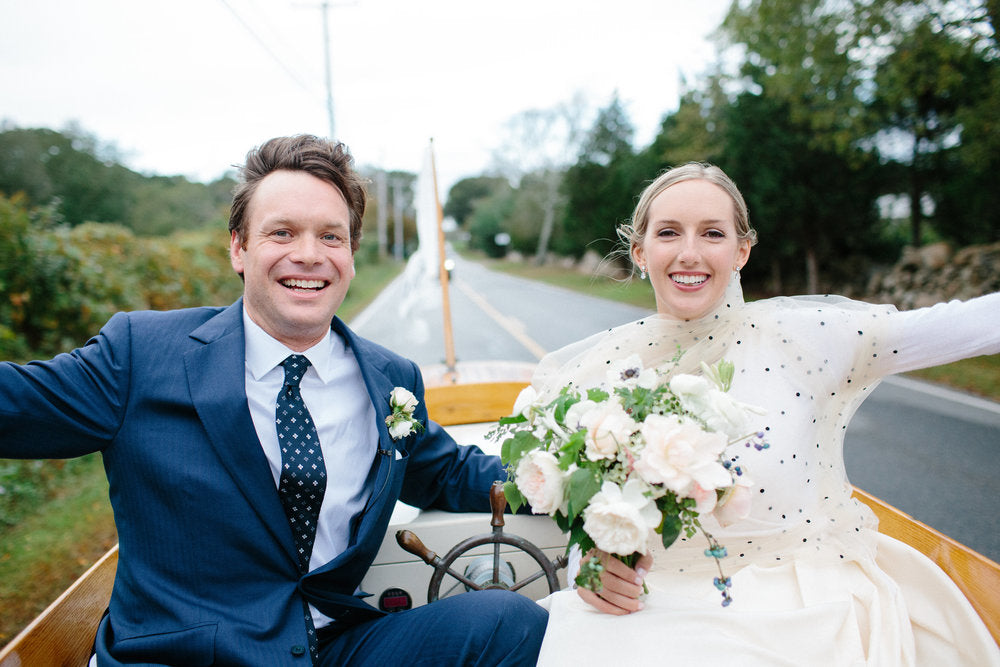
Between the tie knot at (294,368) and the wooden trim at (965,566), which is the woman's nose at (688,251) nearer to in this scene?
the wooden trim at (965,566)

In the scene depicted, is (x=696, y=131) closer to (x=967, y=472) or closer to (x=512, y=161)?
(x=967, y=472)

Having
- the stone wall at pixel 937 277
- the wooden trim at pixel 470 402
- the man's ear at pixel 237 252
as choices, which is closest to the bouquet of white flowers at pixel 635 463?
the man's ear at pixel 237 252

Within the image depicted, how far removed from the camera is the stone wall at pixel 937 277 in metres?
11.5

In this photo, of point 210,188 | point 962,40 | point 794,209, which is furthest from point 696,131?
point 210,188

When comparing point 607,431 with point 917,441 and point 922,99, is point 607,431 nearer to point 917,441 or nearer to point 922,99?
point 917,441

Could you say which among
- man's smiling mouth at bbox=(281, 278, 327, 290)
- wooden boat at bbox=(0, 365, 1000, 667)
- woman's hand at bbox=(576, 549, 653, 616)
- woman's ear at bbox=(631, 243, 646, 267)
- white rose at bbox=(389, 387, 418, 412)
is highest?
woman's ear at bbox=(631, 243, 646, 267)

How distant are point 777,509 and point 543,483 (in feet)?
2.91

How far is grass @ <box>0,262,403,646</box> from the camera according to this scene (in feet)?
10.7

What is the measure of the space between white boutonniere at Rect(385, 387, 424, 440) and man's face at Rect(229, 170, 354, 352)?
37 centimetres

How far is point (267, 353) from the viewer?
2045mm

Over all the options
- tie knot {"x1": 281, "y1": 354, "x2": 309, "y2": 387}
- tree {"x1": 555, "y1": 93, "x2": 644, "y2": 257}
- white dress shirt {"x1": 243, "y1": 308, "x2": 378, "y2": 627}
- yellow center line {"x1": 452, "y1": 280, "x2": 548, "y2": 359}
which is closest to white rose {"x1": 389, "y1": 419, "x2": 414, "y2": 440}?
white dress shirt {"x1": 243, "y1": 308, "x2": 378, "y2": 627}

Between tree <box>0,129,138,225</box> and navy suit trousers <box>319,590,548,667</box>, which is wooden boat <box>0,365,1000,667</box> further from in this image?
tree <box>0,129,138,225</box>

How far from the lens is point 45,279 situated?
18.9 feet

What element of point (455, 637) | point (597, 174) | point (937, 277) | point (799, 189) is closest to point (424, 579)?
point (455, 637)
